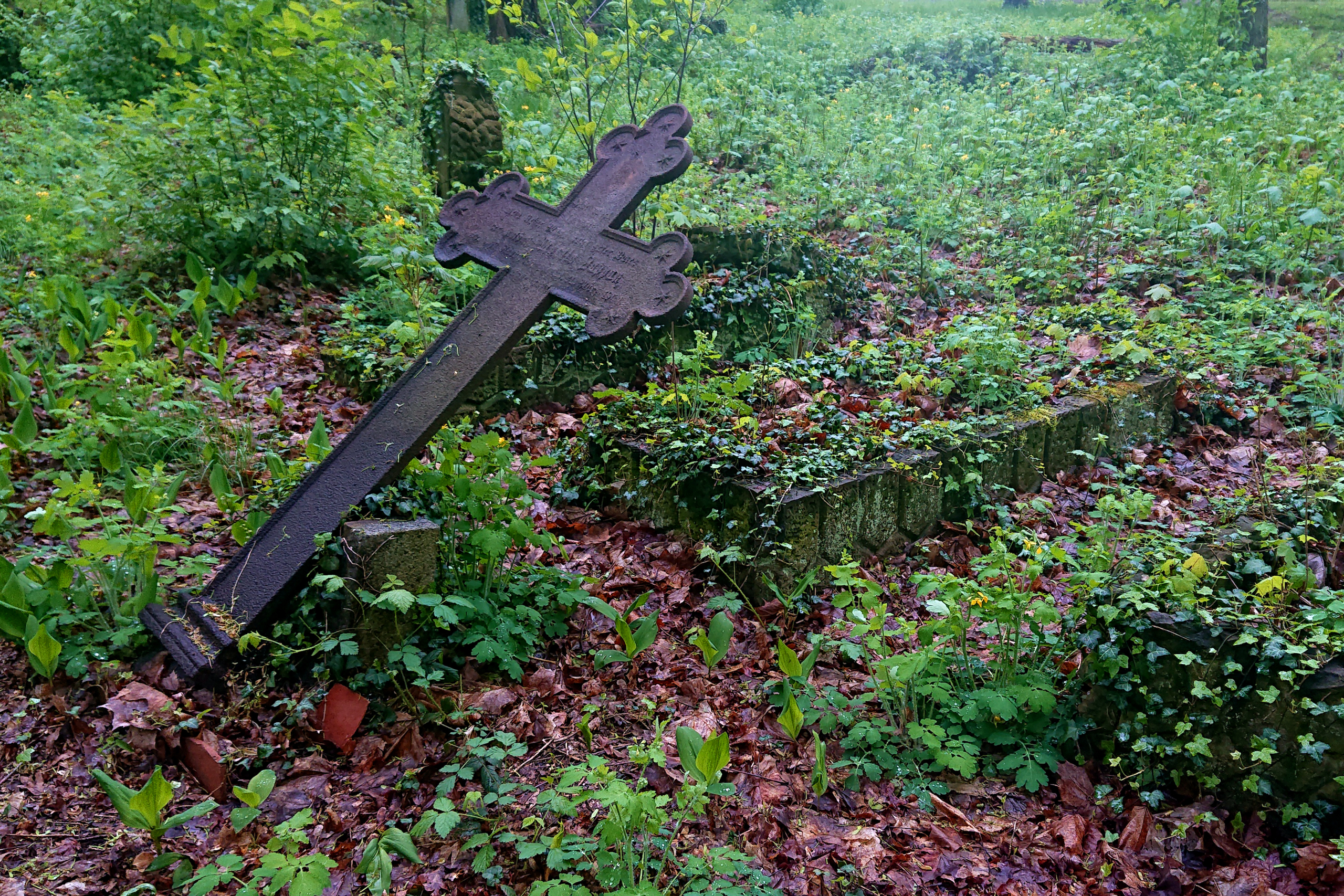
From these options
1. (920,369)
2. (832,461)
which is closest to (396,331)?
(832,461)

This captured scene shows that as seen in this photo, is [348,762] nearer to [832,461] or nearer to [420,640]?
[420,640]

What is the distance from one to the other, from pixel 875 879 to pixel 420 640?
5.22 ft

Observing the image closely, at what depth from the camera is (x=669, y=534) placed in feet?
12.3

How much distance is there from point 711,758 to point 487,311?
5.76 feet

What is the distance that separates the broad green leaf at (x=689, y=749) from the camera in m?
2.05

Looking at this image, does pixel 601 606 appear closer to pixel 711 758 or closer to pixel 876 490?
pixel 711 758

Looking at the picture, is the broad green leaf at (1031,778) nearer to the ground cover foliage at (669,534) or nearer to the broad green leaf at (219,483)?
the ground cover foliage at (669,534)

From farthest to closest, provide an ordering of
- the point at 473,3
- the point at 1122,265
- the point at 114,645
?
the point at 473,3 < the point at 1122,265 < the point at 114,645

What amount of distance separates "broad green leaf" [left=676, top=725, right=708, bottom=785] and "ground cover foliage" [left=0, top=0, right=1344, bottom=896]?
1cm

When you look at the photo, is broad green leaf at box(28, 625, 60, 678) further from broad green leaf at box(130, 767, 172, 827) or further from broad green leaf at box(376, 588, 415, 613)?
broad green leaf at box(376, 588, 415, 613)

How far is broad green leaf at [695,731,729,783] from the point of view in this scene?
6.69ft

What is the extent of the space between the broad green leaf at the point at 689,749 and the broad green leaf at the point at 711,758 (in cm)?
1

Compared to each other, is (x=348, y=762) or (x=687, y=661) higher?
(x=687, y=661)

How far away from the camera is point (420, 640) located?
9.19 ft
